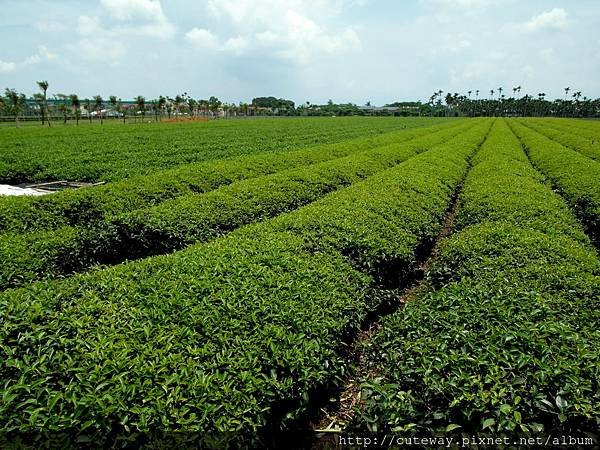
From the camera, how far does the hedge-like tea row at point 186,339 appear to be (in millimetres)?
2531

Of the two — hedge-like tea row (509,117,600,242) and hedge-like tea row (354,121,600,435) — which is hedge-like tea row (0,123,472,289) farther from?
hedge-like tea row (509,117,600,242)

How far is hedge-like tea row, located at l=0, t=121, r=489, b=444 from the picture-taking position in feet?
8.30

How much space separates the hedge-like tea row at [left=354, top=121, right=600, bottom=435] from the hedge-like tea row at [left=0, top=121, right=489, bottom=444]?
628 mm

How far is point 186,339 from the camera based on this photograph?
3186 mm

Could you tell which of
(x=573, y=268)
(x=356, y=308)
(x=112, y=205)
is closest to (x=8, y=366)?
(x=356, y=308)

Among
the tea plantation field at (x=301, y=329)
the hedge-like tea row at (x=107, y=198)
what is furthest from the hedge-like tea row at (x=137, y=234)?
the hedge-like tea row at (x=107, y=198)

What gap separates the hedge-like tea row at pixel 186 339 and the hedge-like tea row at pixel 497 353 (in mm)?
628

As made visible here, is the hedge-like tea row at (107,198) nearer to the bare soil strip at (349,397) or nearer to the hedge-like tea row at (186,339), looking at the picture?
the hedge-like tea row at (186,339)

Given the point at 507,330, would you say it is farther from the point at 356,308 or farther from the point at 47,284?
the point at 47,284

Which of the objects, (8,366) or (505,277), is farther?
(505,277)

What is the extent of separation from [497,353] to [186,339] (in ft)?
7.60

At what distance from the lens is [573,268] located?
4.89 metres

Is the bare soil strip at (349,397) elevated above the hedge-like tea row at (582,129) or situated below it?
below

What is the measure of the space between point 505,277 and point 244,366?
3.24 m
